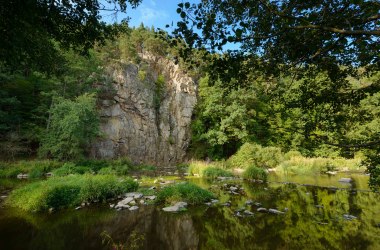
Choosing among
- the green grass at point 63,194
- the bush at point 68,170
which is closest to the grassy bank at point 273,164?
the bush at point 68,170

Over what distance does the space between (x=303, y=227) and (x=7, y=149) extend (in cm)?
2109

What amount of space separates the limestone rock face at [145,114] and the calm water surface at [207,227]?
17.3 m

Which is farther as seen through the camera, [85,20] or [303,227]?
[303,227]

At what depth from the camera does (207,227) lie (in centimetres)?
662

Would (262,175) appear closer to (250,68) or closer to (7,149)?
(250,68)

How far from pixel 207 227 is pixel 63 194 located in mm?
5234

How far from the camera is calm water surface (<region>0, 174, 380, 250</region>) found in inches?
220

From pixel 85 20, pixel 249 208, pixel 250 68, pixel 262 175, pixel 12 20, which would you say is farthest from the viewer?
pixel 262 175

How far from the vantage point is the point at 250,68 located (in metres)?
3.21

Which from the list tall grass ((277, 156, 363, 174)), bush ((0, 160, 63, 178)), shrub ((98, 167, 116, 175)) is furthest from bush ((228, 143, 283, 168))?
bush ((0, 160, 63, 178))

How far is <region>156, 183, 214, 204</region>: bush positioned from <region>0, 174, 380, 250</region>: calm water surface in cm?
67

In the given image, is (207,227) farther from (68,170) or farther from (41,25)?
(68,170)

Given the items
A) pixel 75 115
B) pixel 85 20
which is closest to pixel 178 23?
pixel 85 20

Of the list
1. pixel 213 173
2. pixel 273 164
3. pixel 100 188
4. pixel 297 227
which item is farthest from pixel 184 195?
pixel 273 164
